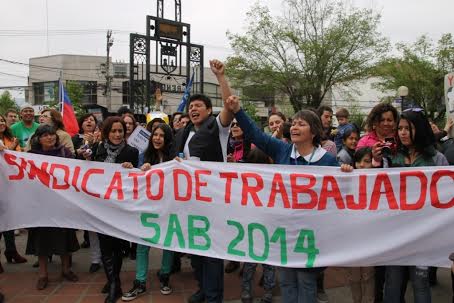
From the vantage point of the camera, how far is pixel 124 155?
13.4 feet

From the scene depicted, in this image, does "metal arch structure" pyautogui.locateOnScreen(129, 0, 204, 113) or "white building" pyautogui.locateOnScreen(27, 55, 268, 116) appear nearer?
"metal arch structure" pyautogui.locateOnScreen(129, 0, 204, 113)

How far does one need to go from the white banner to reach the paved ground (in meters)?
0.67

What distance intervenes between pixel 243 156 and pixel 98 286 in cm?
210

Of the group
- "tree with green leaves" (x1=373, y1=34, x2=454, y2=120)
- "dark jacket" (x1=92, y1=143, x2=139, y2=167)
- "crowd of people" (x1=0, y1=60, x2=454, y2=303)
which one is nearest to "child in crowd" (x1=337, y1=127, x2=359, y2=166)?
"crowd of people" (x1=0, y1=60, x2=454, y2=303)

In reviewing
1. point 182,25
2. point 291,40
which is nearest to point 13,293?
point 182,25

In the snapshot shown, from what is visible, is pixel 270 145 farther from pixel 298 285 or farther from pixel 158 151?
pixel 158 151

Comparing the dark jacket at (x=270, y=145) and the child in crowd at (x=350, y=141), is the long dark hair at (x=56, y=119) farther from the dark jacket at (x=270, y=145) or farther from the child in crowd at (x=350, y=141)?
the child in crowd at (x=350, y=141)

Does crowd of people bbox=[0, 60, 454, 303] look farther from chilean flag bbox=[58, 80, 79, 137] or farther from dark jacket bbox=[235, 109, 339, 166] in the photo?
chilean flag bbox=[58, 80, 79, 137]

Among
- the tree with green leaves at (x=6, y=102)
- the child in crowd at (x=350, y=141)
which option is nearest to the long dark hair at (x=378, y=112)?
the child in crowd at (x=350, y=141)

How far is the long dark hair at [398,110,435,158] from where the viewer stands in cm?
319

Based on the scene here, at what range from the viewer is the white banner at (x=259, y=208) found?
3145mm

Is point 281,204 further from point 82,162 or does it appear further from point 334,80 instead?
point 334,80

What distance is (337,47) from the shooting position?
858 inches

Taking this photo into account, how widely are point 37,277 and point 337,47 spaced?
2006cm
